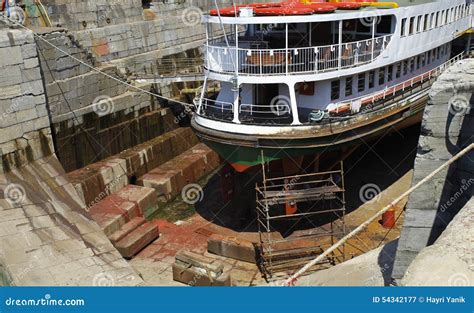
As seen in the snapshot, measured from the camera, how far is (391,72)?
18.2m

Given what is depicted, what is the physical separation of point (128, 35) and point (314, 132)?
40.1ft

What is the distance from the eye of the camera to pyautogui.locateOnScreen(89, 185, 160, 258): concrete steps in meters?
14.3

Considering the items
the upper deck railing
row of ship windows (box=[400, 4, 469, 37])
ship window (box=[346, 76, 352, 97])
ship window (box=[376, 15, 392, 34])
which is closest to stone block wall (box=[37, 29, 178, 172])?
the upper deck railing

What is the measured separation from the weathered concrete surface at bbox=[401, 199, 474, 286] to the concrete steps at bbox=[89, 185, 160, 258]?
10.4 metres

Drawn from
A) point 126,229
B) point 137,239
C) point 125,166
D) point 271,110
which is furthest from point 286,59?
point 125,166

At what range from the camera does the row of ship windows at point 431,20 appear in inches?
682

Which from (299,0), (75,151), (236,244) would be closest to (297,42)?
(299,0)

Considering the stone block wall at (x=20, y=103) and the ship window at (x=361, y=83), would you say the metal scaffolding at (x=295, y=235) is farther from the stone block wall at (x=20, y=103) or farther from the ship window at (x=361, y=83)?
the stone block wall at (x=20, y=103)

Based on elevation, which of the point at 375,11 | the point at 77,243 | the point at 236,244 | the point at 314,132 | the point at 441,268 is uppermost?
the point at 375,11

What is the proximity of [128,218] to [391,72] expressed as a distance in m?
11.2

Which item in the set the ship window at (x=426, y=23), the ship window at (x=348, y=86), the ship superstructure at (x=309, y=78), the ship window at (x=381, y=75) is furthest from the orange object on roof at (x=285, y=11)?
the ship window at (x=426, y=23)

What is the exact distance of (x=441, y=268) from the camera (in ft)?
16.1

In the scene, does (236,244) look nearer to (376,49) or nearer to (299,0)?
(376,49)

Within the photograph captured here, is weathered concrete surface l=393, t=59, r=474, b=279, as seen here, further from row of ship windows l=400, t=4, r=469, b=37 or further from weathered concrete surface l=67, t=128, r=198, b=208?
weathered concrete surface l=67, t=128, r=198, b=208
